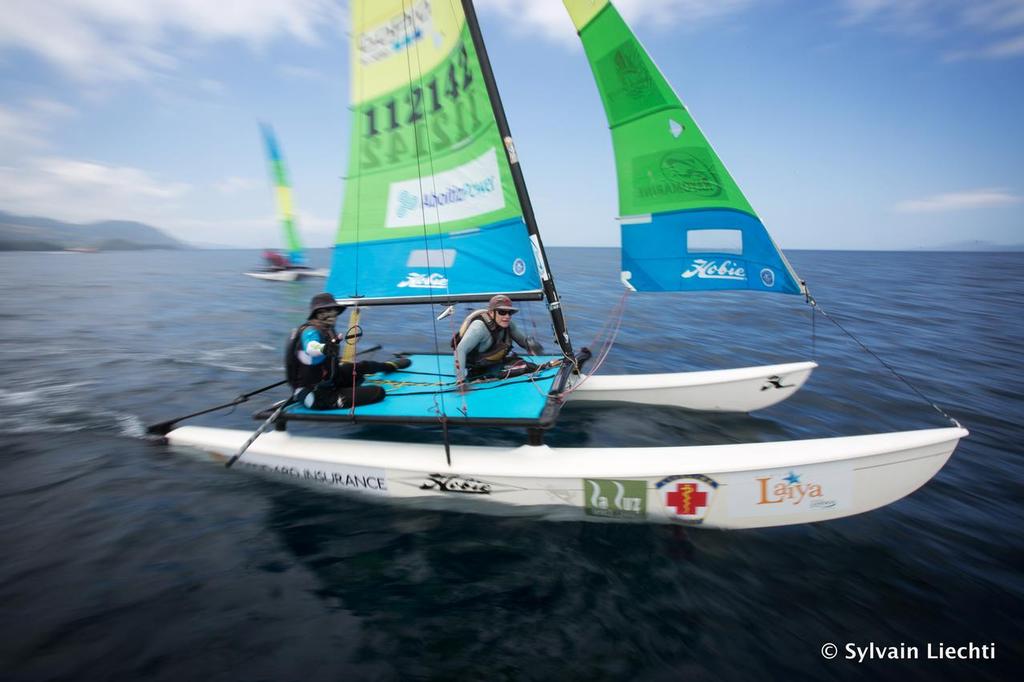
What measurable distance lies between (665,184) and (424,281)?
3293 mm

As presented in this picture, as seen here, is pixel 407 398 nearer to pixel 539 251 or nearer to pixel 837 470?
pixel 539 251

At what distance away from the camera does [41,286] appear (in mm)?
25234

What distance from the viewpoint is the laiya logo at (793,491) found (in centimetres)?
347

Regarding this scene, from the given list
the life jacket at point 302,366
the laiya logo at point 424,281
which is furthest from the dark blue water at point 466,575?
the laiya logo at point 424,281

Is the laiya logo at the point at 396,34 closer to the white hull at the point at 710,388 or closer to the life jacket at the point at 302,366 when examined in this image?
the life jacket at the point at 302,366

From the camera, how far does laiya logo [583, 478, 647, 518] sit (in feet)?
12.1

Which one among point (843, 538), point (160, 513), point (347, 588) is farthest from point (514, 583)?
point (160, 513)

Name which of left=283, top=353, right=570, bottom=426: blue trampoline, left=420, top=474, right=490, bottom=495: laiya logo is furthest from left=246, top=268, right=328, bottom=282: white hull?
left=420, top=474, right=490, bottom=495: laiya logo

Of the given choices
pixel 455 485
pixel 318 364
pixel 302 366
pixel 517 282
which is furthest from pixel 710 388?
pixel 302 366

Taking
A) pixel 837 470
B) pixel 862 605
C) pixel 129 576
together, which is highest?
pixel 837 470

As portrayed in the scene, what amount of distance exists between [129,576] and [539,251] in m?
4.92

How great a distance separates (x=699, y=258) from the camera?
206 inches
